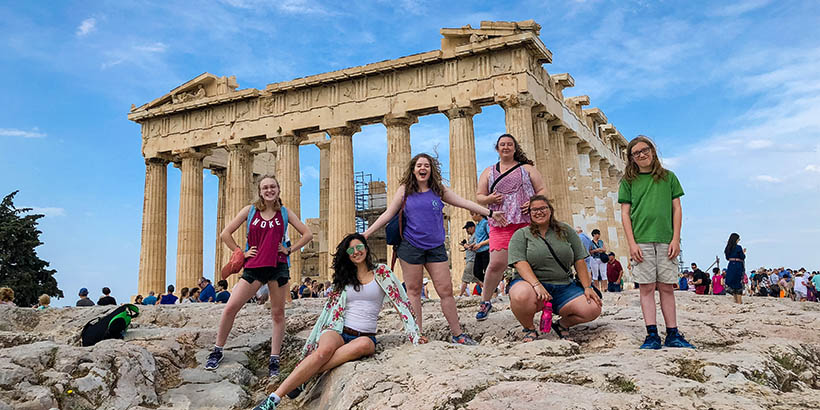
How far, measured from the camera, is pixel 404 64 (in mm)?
22016

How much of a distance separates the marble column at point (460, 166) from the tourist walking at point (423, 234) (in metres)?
13.9

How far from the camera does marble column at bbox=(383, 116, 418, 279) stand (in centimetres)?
2181

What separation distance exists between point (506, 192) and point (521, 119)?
1388 cm

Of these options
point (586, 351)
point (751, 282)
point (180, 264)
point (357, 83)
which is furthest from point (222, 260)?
point (586, 351)

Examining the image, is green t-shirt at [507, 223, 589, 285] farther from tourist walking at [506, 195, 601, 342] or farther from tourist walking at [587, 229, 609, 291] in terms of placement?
tourist walking at [587, 229, 609, 291]

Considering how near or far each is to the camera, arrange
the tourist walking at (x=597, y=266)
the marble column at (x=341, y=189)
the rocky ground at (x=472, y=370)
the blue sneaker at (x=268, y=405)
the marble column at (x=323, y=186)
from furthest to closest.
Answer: the marble column at (x=323, y=186) < the marble column at (x=341, y=189) < the tourist walking at (x=597, y=266) < the blue sneaker at (x=268, y=405) < the rocky ground at (x=472, y=370)

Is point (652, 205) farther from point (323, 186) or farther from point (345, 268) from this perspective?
point (323, 186)

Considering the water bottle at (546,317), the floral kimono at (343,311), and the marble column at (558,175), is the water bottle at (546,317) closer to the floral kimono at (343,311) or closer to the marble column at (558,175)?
the floral kimono at (343,311)

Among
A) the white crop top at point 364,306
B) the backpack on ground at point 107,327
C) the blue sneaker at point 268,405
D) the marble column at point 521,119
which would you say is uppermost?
the marble column at point 521,119

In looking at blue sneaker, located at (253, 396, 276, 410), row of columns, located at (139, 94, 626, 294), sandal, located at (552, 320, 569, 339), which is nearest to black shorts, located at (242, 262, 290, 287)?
blue sneaker, located at (253, 396, 276, 410)

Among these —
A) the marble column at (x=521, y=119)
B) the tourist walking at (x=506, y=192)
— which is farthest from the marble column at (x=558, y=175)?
the tourist walking at (x=506, y=192)

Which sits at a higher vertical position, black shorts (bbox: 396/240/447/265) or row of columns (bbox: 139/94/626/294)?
row of columns (bbox: 139/94/626/294)

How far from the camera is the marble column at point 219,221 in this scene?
27562mm

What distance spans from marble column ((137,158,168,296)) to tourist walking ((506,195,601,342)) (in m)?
23.2
